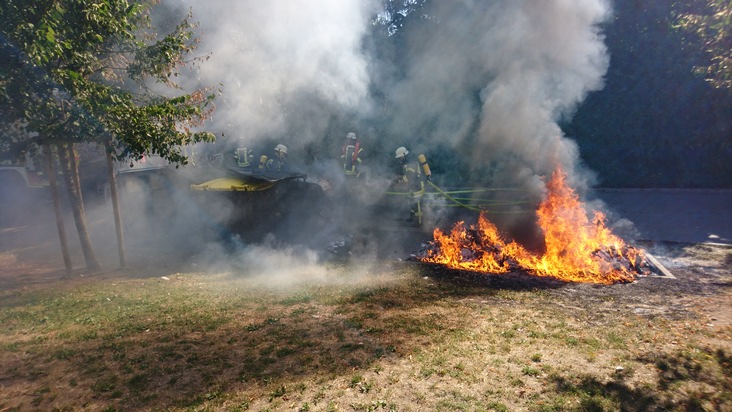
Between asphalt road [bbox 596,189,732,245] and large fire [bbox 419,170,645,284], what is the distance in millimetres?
3152

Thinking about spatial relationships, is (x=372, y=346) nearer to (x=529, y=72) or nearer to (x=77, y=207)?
(x=77, y=207)

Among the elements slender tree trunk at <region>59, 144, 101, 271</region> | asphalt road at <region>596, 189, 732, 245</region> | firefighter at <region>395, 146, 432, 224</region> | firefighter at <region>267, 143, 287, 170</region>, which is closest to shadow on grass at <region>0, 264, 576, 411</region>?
slender tree trunk at <region>59, 144, 101, 271</region>

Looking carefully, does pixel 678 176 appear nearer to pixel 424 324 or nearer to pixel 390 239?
pixel 390 239

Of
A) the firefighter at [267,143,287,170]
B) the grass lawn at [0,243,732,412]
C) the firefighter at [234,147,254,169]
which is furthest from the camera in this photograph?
the firefighter at [234,147,254,169]

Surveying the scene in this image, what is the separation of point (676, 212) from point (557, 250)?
7.78 m

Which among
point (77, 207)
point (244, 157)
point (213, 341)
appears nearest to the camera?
point (213, 341)

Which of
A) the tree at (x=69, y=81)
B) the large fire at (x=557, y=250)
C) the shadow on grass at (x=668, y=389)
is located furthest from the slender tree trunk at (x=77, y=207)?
the shadow on grass at (x=668, y=389)

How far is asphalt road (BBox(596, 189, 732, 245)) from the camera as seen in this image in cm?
1072

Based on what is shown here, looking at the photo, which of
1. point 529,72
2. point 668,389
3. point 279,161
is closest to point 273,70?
point 279,161

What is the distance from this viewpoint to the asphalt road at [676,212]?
35.2 ft

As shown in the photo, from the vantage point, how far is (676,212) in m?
13.2

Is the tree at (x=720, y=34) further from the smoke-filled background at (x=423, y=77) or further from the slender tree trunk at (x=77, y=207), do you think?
the slender tree trunk at (x=77, y=207)

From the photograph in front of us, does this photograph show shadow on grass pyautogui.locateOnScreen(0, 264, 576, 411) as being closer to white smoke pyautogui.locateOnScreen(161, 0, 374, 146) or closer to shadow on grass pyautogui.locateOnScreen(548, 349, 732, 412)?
shadow on grass pyautogui.locateOnScreen(548, 349, 732, 412)

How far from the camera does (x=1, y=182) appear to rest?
15961 mm
